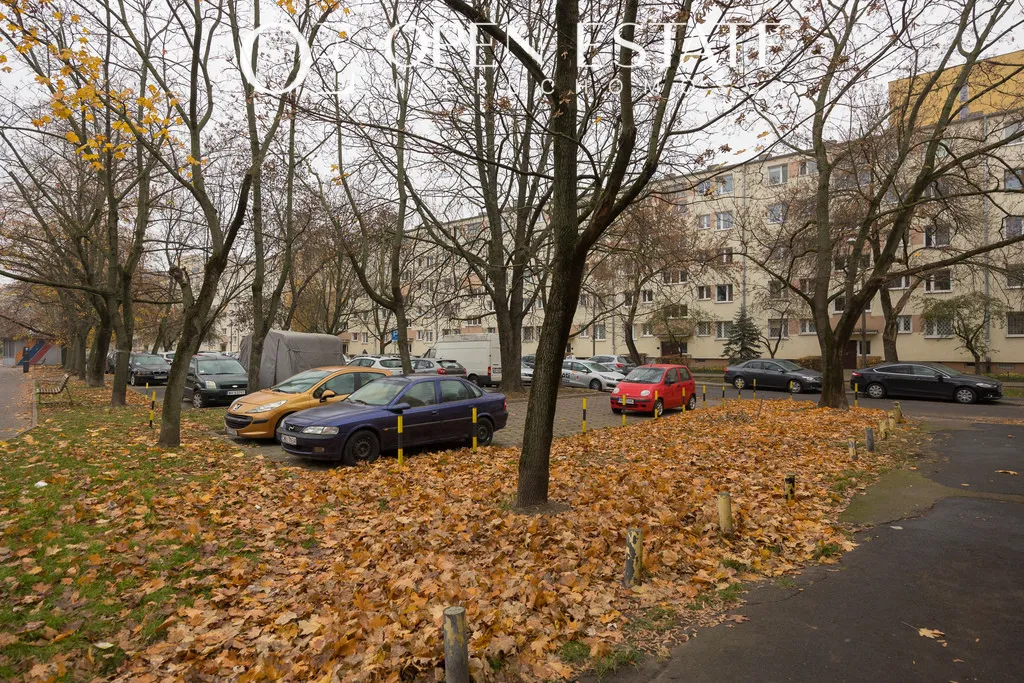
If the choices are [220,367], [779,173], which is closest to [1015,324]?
[779,173]

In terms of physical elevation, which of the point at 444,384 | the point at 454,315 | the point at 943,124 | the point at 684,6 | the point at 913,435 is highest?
the point at 943,124

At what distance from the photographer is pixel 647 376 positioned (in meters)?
19.8

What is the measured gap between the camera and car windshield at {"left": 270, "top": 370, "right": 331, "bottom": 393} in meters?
13.1

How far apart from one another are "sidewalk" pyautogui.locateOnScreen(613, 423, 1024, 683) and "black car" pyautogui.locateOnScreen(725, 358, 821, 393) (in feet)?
69.0

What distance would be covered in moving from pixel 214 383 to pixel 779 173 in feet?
135

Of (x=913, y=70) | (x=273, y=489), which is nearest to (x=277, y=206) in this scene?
(x=273, y=489)

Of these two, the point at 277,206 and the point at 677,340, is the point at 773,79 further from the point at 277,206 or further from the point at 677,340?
the point at 677,340

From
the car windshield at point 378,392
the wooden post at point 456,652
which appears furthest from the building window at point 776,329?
the wooden post at point 456,652

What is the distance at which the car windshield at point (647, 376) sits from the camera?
19516 mm

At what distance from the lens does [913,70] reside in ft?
50.3

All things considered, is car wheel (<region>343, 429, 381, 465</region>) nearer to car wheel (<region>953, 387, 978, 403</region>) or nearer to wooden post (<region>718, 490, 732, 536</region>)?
wooden post (<region>718, 490, 732, 536</region>)

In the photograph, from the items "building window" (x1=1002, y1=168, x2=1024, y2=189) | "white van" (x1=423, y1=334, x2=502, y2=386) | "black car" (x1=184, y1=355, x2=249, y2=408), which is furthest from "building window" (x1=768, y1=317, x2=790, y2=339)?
"black car" (x1=184, y1=355, x2=249, y2=408)

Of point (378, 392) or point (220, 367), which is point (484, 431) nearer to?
point (378, 392)

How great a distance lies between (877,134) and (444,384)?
17314mm
